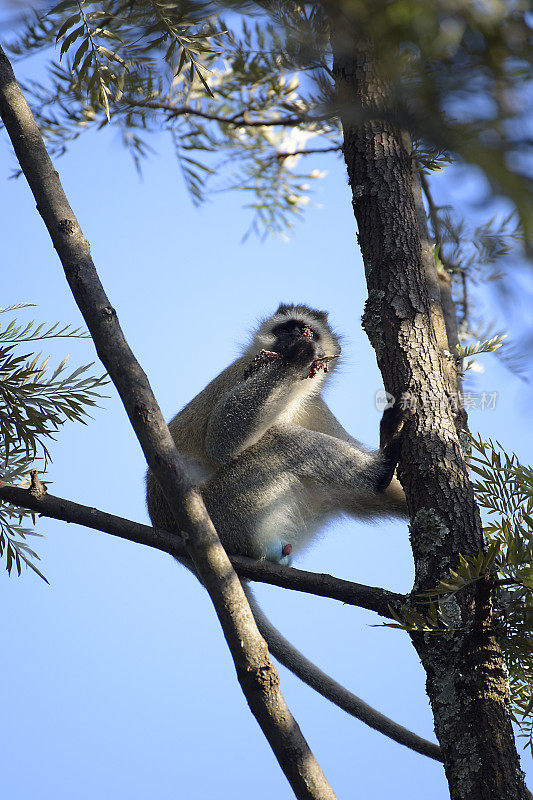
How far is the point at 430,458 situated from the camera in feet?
8.07

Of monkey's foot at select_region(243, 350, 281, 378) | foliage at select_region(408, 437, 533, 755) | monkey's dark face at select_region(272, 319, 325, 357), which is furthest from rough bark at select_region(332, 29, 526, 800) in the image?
monkey's dark face at select_region(272, 319, 325, 357)

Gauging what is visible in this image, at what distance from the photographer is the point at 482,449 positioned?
2342 mm

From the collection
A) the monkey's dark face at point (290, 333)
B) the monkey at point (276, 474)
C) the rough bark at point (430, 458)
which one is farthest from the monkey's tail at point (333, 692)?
the monkey's dark face at point (290, 333)

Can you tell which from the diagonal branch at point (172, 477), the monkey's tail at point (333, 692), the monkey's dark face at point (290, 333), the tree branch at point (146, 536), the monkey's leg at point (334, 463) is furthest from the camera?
the monkey's dark face at point (290, 333)

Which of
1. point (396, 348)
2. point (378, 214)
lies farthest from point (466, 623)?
point (378, 214)

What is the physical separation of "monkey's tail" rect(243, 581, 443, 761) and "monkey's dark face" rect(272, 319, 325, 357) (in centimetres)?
142

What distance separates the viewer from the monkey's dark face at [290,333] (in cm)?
382

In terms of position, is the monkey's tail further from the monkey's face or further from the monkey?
the monkey's face

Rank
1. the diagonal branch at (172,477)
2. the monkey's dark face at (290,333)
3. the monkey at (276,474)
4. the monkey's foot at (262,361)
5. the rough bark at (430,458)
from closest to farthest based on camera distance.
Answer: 1. the diagonal branch at (172,477)
2. the rough bark at (430,458)
3. the monkey at (276,474)
4. the monkey's foot at (262,361)
5. the monkey's dark face at (290,333)

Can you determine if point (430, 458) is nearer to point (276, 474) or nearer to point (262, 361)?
point (276, 474)

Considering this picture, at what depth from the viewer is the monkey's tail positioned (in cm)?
261

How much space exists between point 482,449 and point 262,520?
4.46 feet

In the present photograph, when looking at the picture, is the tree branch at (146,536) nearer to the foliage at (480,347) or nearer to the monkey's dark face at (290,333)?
the foliage at (480,347)

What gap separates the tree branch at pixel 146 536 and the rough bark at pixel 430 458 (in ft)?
0.56
